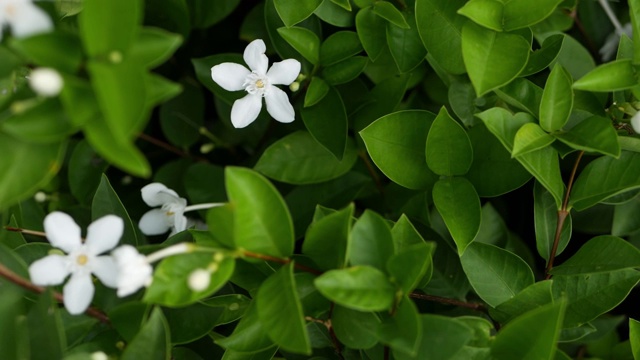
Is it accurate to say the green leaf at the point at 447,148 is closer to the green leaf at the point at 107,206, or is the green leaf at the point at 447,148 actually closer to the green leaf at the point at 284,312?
the green leaf at the point at 284,312

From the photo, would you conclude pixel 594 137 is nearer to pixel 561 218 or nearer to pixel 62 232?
pixel 561 218

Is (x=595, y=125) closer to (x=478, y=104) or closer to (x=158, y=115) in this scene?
(x=478, y=104)

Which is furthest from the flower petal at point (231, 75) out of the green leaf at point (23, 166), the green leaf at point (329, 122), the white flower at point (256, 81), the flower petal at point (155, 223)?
the green leaf at point (23, 166)

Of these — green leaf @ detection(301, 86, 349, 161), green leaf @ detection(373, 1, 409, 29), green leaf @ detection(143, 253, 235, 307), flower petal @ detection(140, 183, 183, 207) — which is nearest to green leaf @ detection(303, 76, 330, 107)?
green leaf @ detection(301, 86, 349, 161)

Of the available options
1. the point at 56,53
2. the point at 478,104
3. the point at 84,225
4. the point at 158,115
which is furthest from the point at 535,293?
the point at 158,115

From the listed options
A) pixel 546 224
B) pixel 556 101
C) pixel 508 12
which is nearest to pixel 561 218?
pixel 546 224

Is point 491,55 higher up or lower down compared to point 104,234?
higher up
